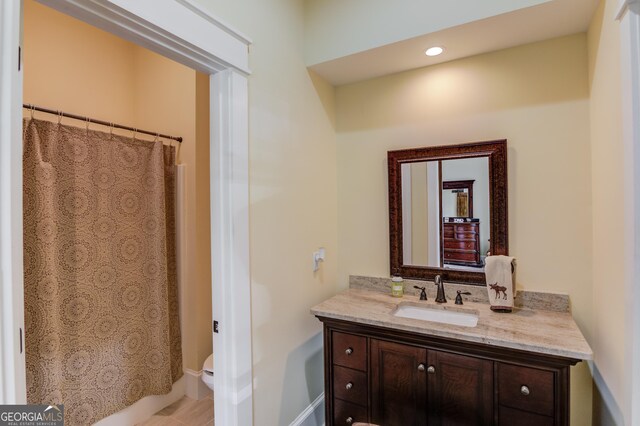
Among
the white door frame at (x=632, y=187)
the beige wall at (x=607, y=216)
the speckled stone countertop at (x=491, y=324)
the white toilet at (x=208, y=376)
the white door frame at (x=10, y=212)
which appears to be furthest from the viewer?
the white toilet at (x=208, y=376)

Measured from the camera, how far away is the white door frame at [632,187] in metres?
1.05

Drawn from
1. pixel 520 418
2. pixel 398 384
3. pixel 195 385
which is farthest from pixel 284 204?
pixel 195 385

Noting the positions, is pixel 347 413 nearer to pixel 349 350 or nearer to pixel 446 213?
pixel 349 350

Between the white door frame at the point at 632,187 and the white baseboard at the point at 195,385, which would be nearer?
the white door frame at the point at 632,187

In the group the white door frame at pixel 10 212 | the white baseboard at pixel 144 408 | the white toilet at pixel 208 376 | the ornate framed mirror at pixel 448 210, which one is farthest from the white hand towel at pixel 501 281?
the white baseboard at pixel 144 408

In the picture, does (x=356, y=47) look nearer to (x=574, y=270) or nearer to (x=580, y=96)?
(x=580, y=96)

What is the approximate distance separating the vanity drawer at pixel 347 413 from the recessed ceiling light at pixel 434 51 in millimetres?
2094

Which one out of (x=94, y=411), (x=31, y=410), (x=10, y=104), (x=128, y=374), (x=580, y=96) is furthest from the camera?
(x=128, y=374)

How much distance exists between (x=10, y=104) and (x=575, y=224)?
2411mm

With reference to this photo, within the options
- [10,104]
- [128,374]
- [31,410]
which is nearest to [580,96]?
[10,104]

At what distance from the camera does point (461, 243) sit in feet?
6.57

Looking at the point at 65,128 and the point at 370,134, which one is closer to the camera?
the point at 65,128

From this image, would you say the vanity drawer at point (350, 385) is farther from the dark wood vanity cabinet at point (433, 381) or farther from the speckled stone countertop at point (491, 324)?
the speckled stone countertop at point (491, 324)

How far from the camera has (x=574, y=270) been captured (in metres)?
1.74
